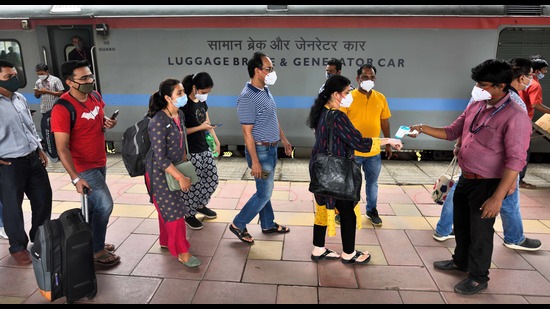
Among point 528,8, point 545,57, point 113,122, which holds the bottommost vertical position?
point 113,122

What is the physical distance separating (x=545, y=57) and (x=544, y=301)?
4.95 m

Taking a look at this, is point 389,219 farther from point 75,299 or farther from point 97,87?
point 97,87

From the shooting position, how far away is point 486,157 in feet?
8.96

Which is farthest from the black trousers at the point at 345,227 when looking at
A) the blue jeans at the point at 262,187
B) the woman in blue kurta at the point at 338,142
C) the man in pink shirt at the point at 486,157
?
Result: the man in pink shirt at the point at 486,157

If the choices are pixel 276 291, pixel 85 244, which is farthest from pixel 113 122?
pixel 276 291

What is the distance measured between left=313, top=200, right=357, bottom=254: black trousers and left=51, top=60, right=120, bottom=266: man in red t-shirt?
1.85 metres

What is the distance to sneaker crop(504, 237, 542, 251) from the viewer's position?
3.53m

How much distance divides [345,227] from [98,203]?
215 centimetres

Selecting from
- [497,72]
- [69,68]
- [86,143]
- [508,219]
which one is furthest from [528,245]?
[69,68]

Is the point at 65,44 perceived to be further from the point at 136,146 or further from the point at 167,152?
the point at 167,152

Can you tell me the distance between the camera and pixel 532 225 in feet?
13.6

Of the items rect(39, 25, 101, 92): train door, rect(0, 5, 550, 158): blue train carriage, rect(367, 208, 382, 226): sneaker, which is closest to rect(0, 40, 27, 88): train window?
rect(0, 5, 550, 158): blue train carriage

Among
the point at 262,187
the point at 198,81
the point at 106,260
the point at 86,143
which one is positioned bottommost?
the point at 106,260

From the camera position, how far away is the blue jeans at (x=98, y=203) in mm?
3088
